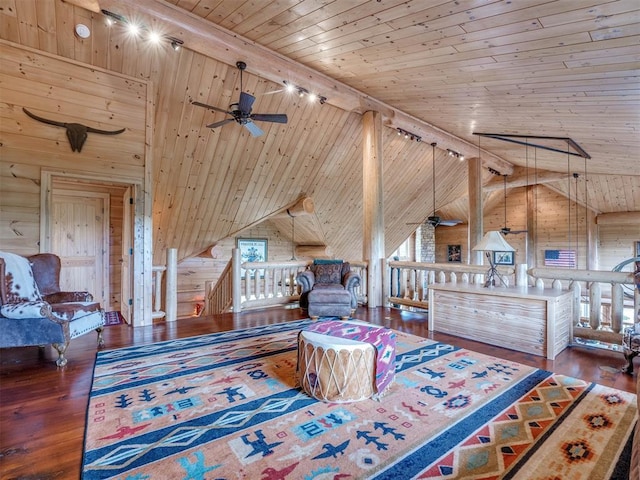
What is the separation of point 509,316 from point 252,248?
23.0ft

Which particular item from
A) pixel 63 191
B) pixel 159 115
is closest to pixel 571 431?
pixel 159 115

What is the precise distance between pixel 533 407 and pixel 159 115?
5.32 m

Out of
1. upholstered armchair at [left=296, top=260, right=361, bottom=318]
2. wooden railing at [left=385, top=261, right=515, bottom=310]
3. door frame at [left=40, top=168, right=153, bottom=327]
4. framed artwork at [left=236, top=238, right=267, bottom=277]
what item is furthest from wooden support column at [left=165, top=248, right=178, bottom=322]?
framed artwork at [left=236, top=238, right=267, bottom=277]

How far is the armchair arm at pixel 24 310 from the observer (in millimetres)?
2877

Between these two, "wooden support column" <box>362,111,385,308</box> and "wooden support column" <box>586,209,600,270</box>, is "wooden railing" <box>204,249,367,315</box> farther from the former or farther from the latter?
"wooden support column" <box>586,209,600,270</box>

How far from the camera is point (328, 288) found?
16.2 feet

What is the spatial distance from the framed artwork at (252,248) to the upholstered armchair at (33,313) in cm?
552

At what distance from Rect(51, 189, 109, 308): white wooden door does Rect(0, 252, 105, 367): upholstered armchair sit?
247 cm

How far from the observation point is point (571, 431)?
77.2 inches

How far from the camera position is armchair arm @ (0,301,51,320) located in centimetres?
288

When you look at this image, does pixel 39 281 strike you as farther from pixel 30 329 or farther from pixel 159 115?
pixel 159 115

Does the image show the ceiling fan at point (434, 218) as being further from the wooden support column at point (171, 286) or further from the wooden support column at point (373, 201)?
the wooden support column at point (171, 286)

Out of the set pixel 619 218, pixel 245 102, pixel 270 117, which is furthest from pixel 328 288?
pixel 619 218

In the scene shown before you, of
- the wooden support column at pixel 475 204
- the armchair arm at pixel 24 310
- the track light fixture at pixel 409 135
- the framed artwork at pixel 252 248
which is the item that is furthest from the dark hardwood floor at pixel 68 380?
the framed artwork at pixel 252 248
